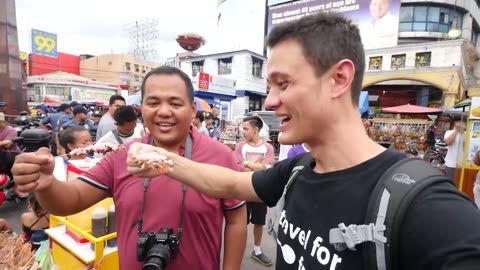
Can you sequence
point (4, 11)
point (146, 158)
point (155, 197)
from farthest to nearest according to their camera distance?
point (4, 11)
point (155, 197)
point (146, 158)

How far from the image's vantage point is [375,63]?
2133 cm

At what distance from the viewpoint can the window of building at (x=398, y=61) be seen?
20141 millimetres

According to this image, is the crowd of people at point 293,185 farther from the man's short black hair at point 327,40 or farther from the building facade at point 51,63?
the building facade at point 51,63

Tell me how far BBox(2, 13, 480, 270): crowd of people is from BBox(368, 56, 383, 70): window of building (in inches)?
890

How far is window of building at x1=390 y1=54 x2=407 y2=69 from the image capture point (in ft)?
66.1

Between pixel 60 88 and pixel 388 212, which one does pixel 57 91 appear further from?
pixel 388 212

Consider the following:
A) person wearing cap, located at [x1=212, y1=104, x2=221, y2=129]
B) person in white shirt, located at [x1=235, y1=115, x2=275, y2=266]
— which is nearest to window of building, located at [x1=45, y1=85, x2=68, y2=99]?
person wearing cap, located at [x1=212, y1=104, x2=221, y2=129]

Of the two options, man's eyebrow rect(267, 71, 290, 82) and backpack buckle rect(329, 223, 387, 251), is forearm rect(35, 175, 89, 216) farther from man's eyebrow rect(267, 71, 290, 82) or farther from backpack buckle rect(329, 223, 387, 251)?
backpack buckle rect(329, 223, 387, 251)

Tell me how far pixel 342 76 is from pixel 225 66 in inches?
873

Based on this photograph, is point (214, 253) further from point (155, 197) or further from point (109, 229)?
point (109, 229)

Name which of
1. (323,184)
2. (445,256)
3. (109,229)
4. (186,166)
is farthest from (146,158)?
(109,229)

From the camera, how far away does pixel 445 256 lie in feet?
2.22

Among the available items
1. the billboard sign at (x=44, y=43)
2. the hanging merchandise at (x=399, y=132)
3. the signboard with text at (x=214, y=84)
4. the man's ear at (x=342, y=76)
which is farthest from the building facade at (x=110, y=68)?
the man's ear at (x=342, y=76)

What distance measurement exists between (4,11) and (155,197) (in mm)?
8801
